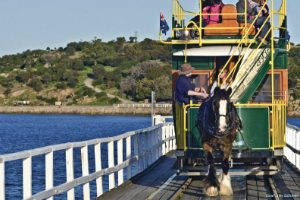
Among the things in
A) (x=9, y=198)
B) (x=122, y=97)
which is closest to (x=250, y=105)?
(x=9, y=198)

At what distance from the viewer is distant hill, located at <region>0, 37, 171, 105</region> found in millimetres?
150500

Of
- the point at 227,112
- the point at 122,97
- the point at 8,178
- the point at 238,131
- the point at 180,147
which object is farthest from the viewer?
the point at 122,97

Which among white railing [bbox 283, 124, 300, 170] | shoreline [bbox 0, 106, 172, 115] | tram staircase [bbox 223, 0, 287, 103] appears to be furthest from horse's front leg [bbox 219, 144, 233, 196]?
shoreline [bbox 0, 106, 172, 115]

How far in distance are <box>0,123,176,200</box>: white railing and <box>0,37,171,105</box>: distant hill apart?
4219 inches

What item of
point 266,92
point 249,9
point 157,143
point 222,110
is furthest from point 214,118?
point 157,143

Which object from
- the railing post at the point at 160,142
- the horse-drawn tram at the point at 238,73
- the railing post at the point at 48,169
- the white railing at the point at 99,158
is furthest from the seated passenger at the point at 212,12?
the railing post at the point at 48,169

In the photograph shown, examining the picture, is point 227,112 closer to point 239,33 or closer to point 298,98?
point 239,33

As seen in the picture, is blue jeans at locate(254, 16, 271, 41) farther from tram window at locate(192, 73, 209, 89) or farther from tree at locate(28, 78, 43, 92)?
tree at locate(28, 78, 43, 92)

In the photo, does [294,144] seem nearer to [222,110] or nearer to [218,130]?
[218,130]

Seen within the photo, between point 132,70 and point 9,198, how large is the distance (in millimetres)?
135751

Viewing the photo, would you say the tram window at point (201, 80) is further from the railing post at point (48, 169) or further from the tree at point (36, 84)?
the tree at point (36, 84)

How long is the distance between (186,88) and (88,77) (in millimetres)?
148127

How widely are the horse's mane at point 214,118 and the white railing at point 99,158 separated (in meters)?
2.15

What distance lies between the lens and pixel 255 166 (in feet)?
69.7
